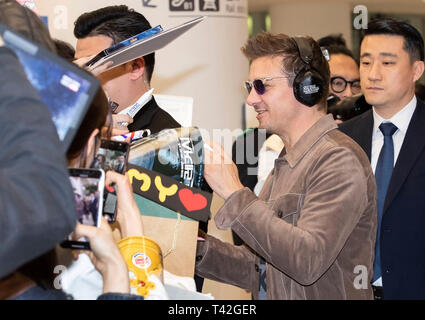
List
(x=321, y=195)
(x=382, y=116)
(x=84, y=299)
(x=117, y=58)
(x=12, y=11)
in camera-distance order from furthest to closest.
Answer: (x=382, y=116)
(x=321, y=195)
(x=117, y=58)
(x=84, y=299)
(x=12, y=11)

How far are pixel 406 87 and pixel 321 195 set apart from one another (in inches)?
50.9

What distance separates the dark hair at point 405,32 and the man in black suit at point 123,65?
111 centimetres


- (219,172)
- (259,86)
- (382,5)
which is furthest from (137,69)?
(382,5)

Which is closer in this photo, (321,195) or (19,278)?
(19,278)

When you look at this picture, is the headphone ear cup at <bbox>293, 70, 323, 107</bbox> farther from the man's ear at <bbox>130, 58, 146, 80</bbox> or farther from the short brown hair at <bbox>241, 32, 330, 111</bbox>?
the man's ear at <bbox>130, 58, 146, 80</bbox>

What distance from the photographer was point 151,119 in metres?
2.78

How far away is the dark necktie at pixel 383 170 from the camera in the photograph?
2791 millimetres

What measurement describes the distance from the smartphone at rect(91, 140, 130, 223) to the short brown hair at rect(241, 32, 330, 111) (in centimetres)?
99

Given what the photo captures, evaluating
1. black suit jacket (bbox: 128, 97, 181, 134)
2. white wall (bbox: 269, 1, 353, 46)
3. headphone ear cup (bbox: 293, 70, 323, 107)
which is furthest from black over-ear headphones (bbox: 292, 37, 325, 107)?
white wall (bbox: 269, 1, 353, 46)

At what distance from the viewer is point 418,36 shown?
10.6 ft

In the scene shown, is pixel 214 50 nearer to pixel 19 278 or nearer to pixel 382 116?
pixel 382 116

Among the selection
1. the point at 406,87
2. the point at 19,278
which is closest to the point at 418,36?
the point at 406,87

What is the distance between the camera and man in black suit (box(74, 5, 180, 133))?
280 centimetres

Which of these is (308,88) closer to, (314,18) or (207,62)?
(207,62)
